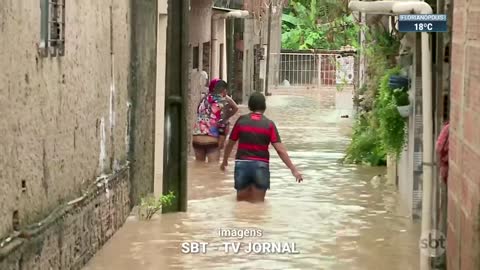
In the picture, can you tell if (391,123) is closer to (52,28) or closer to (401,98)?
(401,98)

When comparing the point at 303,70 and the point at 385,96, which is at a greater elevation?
the point at 303,70

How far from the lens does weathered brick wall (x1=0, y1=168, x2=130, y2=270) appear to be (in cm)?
753

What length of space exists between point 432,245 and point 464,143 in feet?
4.75

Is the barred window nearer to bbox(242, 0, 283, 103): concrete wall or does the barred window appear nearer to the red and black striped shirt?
the red and black striped shirt

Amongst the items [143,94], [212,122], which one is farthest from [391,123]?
[212,122]

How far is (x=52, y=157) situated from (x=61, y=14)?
46.0 inches

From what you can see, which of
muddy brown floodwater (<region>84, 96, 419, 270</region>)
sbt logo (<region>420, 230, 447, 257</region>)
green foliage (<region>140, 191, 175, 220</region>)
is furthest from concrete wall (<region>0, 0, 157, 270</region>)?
sbt logo (<region>420, 230, 447, 257</region>)

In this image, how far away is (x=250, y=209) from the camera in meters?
13.6

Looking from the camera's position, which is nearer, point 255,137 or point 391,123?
point 255,137

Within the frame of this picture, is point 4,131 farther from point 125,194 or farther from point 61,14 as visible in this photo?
point 125,194

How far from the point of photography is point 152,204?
41.9ft

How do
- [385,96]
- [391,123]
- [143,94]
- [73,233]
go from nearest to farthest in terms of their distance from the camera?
[73,233], [143,94], [391,123], [385,96]

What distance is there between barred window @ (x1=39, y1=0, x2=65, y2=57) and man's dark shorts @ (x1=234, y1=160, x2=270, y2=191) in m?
4.75

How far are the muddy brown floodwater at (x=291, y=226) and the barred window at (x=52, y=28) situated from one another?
7.47 feet
